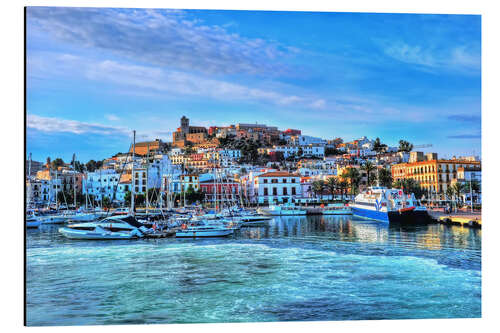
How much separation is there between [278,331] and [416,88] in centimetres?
456

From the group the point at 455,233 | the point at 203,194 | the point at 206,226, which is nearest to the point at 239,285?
the point at 206,226

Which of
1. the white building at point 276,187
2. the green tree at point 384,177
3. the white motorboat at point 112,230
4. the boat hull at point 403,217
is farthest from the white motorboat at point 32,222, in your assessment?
the green tree at point 384,177

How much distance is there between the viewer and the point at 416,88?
24.0 feet

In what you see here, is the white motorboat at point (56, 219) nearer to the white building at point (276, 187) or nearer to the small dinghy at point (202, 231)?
the small dinghy at point (202, 231)

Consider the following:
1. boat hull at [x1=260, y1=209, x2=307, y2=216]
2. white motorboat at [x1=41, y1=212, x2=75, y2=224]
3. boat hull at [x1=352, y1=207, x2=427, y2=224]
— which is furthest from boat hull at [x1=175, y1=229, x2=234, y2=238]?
boat hull at [x1=260, y1=209, x2=307, y2=216]

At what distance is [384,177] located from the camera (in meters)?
27.1

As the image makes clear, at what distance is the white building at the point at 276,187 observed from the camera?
107 ft

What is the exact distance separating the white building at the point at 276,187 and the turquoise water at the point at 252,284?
21.5 metres

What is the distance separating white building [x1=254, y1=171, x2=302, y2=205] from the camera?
107 ft

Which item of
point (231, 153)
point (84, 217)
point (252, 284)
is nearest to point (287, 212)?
point (84, 217)

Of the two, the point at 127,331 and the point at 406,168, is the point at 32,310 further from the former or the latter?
the point at 406,168

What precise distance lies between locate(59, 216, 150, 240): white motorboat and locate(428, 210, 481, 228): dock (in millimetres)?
10679

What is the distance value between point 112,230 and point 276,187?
66.9 ft

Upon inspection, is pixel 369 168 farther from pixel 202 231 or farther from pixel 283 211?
pixel 202 231
